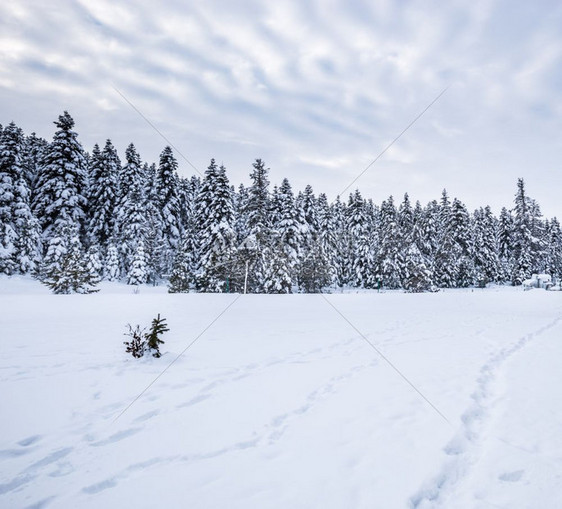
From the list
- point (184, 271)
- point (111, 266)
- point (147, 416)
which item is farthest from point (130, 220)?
point (147, 416)

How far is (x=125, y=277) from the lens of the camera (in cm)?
3762

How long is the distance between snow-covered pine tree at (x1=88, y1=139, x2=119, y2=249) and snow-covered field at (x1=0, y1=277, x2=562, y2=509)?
3140 cm

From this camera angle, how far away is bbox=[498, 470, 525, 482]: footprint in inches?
131

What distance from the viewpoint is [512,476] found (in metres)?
3.37

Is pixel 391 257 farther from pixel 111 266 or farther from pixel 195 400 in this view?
pixel 195 400

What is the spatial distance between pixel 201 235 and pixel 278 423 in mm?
26870

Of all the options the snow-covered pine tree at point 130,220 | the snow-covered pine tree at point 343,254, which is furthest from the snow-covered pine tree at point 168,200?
the snow-covered pine tree at point 343,254

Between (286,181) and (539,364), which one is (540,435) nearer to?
(539,364)

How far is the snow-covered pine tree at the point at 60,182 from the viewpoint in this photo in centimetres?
3322

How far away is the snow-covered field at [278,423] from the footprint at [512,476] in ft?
0.05

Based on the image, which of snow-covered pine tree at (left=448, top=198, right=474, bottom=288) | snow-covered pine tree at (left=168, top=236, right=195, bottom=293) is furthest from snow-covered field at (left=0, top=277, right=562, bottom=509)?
snow-covered pine tree at (left=448, top=198, right=474, bottom=288)

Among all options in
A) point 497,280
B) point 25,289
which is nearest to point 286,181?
point 25,289

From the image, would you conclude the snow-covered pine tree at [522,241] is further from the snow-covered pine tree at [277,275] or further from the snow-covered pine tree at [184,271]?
the snow-covered pine tree at [184,271]

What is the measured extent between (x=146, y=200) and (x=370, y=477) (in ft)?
140
